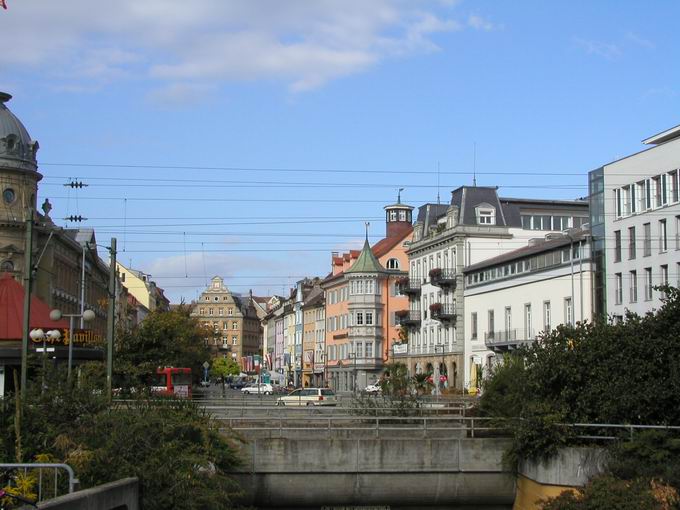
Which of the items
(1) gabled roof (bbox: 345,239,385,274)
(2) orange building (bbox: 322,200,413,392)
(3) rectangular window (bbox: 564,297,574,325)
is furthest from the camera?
(1) gabled roof (bbox: 345,239,385,274)

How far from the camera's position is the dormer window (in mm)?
89062

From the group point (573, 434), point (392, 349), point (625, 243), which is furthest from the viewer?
point (392, 349)

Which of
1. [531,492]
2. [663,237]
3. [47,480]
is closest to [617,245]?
[663,237]

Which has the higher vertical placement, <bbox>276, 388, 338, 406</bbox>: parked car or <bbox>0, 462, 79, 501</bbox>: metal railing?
<bbox>0, 462, 79, 501</bbox>: metal railing

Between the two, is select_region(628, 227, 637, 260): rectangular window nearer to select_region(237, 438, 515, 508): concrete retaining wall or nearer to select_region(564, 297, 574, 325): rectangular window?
select_region(564, 297, 574, 325): rectangular window

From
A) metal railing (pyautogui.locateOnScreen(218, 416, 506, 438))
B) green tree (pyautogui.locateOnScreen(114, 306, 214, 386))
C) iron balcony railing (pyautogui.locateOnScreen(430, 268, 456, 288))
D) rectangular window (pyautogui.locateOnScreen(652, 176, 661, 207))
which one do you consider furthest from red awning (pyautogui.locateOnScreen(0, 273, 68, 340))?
iron balcony railing (pyautogui.locateOnScreen(430, 268, 456, 288))

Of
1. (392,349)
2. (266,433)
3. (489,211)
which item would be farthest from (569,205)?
(266,433)

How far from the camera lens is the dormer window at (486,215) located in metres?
89.1

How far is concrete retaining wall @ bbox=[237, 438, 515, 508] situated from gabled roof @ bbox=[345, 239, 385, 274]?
270ft

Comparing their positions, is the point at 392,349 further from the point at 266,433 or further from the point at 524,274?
the point at 266,433

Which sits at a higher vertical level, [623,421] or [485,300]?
[485,300]

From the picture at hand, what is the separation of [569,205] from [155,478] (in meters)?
76.3

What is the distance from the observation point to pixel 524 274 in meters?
74.6

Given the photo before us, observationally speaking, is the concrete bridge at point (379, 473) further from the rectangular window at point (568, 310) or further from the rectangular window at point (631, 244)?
the rectangular window at point (568, 310)
